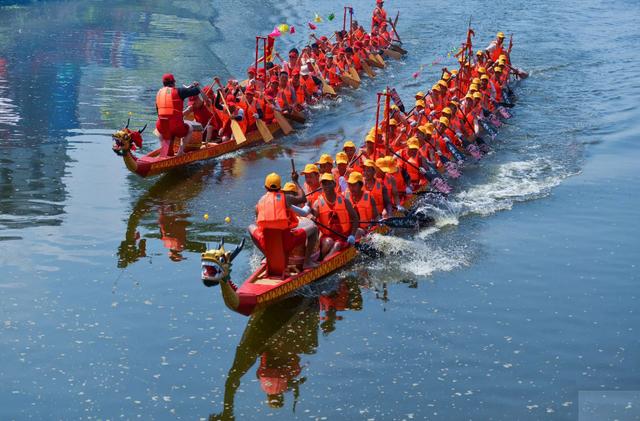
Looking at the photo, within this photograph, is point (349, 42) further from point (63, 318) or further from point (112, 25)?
point (63, 318)

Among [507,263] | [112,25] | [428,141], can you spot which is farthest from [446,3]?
[507,263]

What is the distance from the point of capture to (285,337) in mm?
13430

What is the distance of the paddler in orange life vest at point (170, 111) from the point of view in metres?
19.5

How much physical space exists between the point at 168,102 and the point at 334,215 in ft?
19.1

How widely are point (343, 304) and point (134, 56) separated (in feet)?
67.2

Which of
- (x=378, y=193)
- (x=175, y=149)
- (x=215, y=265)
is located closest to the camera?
(x=215, y=265)

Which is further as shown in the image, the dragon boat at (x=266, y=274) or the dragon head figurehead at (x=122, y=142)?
the dragon head figurehead at (x=122, y=142)

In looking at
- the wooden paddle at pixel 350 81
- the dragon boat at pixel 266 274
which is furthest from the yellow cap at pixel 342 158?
the wooden paddle at pixel 350 81

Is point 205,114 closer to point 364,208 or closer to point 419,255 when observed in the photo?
point 364,208

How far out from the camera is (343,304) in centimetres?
1438

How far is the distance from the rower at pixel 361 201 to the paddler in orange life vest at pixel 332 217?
0.41m

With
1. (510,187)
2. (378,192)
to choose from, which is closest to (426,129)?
(510,187)

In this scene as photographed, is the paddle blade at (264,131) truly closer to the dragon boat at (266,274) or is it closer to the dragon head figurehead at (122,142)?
the dragon head figurehead at (122,142)

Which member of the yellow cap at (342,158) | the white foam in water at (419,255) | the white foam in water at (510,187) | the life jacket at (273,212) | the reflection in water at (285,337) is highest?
the life jacket at (273,212)
